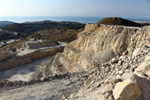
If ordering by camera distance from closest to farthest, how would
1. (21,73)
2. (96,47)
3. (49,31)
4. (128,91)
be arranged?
(128,91) < (96,47) < (21,73) < (49,31)

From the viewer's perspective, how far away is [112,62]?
29.5ft

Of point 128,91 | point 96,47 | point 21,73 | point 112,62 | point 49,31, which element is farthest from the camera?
point 49,31

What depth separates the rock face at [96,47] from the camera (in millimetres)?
14164

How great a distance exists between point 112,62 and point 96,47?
7.99m

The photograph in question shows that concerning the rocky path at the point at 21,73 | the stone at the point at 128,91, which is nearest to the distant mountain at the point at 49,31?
the rocky path at the point at 21,73

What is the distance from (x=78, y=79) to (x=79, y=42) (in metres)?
11.9

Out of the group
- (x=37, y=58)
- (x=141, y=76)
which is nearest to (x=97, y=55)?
(x=141, y=76)

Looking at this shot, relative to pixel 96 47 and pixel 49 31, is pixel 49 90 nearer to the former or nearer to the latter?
pixel 96 47

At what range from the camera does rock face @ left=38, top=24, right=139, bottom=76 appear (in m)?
14.2

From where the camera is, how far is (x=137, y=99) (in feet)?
13.4

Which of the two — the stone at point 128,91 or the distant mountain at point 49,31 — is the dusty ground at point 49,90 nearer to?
the stone at point 128,91

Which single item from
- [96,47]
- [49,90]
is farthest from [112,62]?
[96,47]

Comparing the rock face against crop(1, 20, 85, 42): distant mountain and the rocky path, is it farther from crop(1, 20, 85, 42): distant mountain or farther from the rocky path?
crop(1, 20, 85, 42): distant mountain

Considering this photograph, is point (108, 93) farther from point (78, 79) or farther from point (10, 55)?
point (10, 55)
